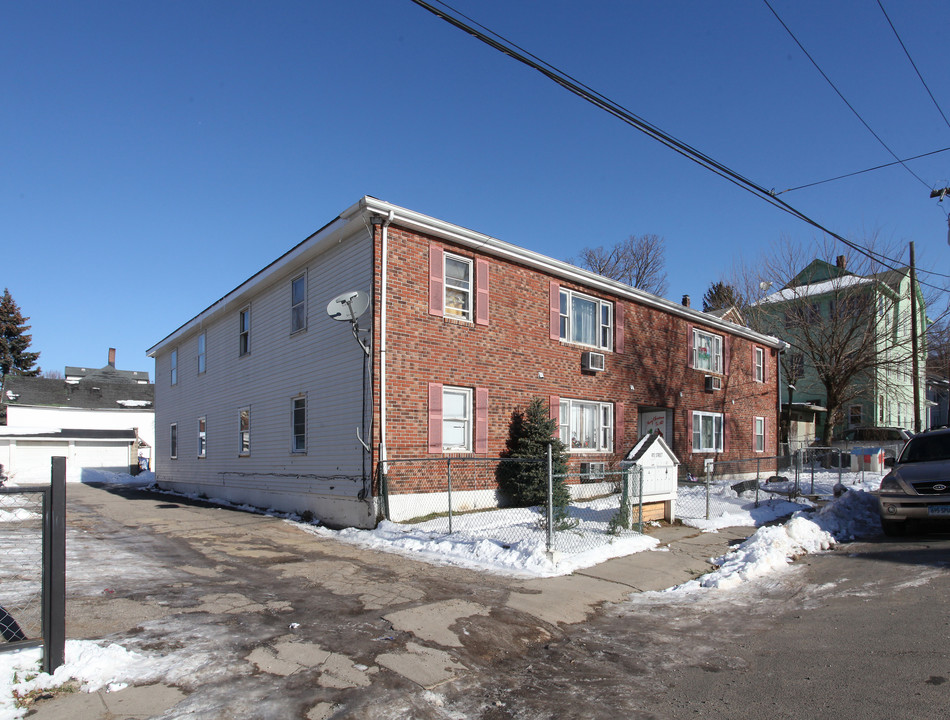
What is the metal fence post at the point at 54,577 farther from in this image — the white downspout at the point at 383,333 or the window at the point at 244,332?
the window at the point at 244,332

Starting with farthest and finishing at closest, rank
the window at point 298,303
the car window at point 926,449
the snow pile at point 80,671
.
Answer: the window at point 298,303 < the car window at point 926,449 < the snow pile at point 80,671

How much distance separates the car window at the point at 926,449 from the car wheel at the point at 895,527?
1.26 m

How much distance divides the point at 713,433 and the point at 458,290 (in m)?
12.6

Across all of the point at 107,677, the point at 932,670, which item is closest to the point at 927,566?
the point at 932,670

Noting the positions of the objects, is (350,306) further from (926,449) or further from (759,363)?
(759,363)

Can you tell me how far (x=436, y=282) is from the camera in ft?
45.0

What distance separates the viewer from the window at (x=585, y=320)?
16.9 metres

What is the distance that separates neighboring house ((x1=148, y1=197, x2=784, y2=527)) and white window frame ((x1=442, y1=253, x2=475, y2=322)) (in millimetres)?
33

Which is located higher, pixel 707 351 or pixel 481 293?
pixel 481 293

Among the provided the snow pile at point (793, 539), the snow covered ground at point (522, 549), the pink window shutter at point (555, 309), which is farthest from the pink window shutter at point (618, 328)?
the snow pile at point (793, 539)

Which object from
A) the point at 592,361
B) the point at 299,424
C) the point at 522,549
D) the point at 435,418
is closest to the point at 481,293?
the point at 435,418

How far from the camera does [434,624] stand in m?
6.31

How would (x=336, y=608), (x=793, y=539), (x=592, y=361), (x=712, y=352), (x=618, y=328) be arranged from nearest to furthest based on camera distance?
(x=336, y=608) → (x=793, y=539) → (x=592, y=361) → (x=618, y=328) → (x=712, y=352)

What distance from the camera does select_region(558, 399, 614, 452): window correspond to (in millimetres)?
16547
